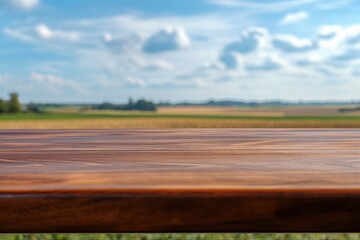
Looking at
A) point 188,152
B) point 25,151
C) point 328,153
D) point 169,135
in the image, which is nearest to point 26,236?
point 169,135

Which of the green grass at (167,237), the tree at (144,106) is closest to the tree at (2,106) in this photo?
the tree at (144,106)

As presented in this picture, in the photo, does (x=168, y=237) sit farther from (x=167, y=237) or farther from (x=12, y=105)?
(x=12, y=105)

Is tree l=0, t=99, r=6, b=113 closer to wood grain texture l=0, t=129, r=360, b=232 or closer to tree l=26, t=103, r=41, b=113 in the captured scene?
tree l=26, t=103, r=41, b=113

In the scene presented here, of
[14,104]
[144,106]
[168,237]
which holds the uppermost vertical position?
[14,104]

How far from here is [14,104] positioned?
12648mm

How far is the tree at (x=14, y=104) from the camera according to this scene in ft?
40.2

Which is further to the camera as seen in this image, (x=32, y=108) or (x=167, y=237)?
(x=32, y=108)

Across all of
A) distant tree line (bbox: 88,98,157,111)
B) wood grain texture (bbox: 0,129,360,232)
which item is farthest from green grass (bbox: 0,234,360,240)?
distant tree line (bbox: 88,98,157,111)

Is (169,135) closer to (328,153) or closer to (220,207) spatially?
(328,153)

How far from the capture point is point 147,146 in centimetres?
128

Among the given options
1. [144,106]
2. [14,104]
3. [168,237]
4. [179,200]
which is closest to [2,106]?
[14,104]

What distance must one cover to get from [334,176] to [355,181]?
1.8 inches

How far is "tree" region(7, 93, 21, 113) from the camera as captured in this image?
12.2 metres

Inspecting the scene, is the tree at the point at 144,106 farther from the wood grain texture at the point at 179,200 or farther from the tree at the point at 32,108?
the wood grain texture at the point at 179,200
